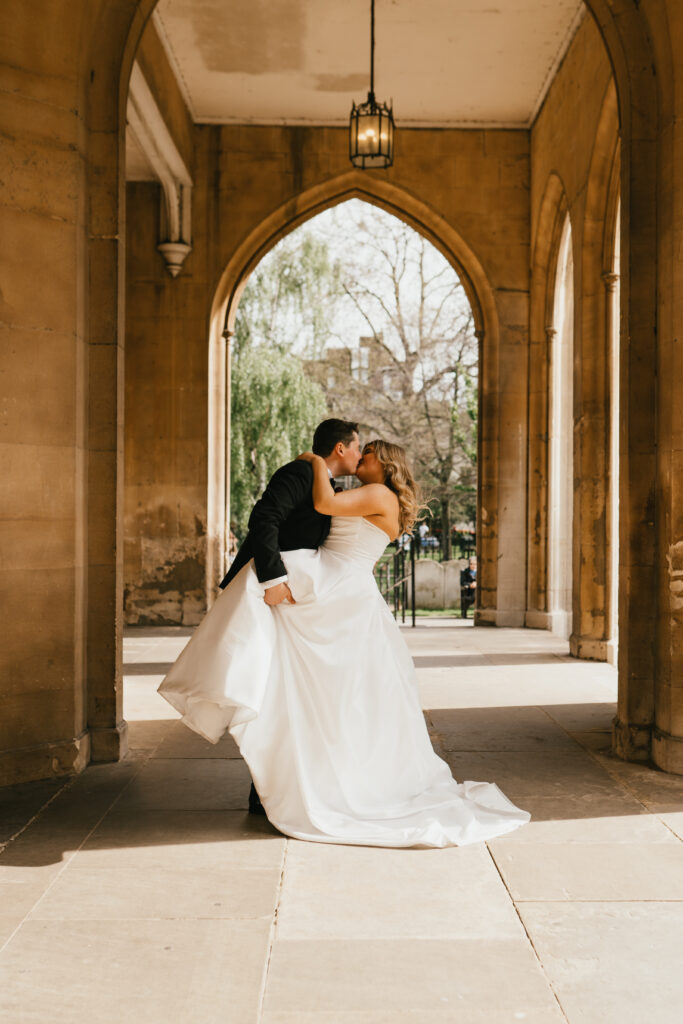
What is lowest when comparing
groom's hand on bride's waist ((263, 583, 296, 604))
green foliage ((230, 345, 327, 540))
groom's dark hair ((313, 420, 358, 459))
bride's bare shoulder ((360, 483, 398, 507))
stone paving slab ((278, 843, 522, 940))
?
stone paving slab ((278, 843, 522, 940))

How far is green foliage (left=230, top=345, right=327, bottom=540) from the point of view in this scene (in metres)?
19.5

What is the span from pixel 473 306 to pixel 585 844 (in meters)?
9.21

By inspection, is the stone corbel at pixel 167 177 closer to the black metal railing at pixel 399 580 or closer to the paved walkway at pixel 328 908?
the black metal railing at pixel 399 580

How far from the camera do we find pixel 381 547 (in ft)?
13.7

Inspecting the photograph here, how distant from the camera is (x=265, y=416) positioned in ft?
64.7

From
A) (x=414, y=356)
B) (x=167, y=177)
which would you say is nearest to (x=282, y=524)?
(x=167, y=177)

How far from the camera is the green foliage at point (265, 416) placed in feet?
64.0

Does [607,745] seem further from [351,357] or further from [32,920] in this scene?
[351,357]

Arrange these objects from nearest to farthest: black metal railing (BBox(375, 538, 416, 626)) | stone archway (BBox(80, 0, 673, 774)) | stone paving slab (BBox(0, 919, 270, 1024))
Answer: stone paving slab (BBox(0, 919, 270, 1024)) → stone archway (BBox(80, 0, 673, 774)) → black metal railing (BBox(375, 538, 416, 626))

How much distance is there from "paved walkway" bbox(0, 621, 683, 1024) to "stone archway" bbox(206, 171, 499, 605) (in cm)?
709

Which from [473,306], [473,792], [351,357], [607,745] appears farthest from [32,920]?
[351,357]

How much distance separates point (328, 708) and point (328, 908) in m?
0.96

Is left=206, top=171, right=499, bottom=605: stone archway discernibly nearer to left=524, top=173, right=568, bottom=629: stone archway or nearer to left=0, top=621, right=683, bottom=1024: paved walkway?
left=524, top=173, right=568, bottom=629: stone archway

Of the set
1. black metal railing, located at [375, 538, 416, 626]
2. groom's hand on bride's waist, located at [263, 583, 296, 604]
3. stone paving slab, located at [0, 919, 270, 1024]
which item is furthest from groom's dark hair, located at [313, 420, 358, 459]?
black metal railing, located at [375, 538, 416, 626]
